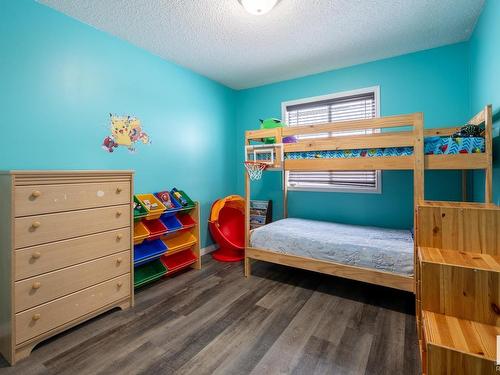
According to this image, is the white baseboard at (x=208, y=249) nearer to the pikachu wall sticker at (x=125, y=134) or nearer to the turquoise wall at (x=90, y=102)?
the turquoise wall at (x=90, y=102)

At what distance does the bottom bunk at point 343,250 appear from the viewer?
6.79 feet

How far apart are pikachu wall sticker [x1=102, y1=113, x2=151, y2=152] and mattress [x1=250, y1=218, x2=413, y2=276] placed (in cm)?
165

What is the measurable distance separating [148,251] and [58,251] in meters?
0.92

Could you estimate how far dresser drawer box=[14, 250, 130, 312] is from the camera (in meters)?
1.61

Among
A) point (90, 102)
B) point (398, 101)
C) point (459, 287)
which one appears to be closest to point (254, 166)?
point (90, 102)

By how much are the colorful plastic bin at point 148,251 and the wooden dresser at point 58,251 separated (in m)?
0.26

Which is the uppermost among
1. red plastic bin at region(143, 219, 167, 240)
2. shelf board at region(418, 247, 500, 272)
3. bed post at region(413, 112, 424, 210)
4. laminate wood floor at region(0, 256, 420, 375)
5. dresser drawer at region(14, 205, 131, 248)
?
bed post at region(413, 112, 424, 210)

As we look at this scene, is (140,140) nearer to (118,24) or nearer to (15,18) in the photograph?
(118,24)

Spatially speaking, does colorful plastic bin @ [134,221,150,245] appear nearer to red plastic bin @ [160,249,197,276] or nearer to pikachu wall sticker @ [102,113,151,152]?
red plastic bin @ [160,249,197,276]

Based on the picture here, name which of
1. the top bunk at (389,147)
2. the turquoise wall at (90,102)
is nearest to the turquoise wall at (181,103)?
the turquoise wall at (90,102)

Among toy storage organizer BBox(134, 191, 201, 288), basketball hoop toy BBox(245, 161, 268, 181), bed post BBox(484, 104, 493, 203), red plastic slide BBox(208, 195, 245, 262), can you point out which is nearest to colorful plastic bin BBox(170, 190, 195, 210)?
toy storage organizer BBox(134, 191, 201, 288)

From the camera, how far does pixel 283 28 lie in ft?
7.86

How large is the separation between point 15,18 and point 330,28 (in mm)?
2576

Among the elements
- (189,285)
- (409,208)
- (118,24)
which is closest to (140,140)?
(118,24)
